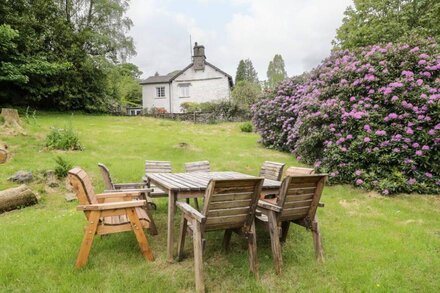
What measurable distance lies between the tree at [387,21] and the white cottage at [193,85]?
40.7 ft

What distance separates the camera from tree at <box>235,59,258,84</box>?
209 feet

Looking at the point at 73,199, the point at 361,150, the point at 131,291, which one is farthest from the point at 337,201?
the point at 73,199

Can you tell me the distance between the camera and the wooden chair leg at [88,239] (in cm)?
355

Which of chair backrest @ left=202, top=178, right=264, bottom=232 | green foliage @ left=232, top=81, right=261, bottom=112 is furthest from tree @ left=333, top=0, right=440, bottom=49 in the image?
chair backrest @ left=202, top=178, right=264, bottom=232

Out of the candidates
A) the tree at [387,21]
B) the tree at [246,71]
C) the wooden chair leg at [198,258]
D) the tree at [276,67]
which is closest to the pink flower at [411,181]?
the wooden chair leg at [198,258]

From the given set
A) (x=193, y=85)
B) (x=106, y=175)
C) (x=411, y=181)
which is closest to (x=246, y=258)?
(x=106, y=175)

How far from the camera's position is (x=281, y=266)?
3.60 meters

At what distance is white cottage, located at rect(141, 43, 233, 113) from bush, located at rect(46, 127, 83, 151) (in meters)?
20.8

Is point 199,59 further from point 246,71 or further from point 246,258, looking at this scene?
point 246,71

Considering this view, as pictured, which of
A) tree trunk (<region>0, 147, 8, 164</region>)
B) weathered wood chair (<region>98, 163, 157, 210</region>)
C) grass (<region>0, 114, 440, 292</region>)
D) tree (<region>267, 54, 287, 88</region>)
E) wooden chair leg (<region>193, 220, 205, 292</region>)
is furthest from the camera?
tree (<region>267, 54, 287, 88</region>)

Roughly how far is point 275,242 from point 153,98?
97.7ft

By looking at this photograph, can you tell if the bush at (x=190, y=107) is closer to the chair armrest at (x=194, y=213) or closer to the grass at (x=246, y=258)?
the grass at (x=246, y=258)

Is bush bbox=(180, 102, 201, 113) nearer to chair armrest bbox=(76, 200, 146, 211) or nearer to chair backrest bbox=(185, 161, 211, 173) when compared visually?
chair backrest bbox=(185, 161, 211, 173)

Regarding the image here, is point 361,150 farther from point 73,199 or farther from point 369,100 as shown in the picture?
point 73,199
